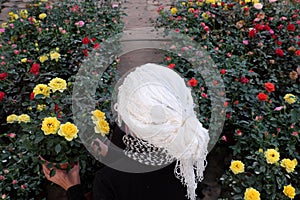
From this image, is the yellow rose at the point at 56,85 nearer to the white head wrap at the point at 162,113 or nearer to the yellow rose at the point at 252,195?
the white head wrap at the point at 162,113

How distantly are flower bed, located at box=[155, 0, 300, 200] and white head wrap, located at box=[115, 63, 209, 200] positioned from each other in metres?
0.70

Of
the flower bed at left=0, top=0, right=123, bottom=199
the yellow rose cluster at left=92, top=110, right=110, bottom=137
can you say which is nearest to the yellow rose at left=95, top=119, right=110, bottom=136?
the yellow rose cluster at left=92, top=110, right=110, bottom=137

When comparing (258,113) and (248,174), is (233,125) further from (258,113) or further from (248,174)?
(248,174)

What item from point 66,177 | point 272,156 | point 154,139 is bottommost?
point 66,177

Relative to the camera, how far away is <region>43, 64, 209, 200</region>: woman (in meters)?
1.03

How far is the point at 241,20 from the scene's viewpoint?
3133 millimetres

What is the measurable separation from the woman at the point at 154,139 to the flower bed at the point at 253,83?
55 centimetres

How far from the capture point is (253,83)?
2342 millimetres

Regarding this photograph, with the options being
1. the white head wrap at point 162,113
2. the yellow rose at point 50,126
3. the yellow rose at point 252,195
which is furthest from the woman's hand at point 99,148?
the yellow rose at point 252,195

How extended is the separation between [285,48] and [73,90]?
186cm

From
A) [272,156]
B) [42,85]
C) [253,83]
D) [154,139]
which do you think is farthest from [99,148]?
[253,83]

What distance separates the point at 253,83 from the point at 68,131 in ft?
4.49

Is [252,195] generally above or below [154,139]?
below

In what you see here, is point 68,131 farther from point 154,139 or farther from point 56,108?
Answer: point 154,139
